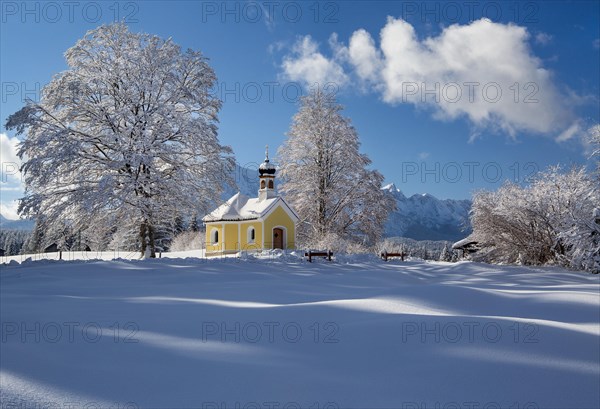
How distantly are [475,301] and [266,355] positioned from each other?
539 centimetres

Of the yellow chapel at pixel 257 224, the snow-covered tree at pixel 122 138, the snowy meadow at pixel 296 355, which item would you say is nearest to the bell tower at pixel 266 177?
the yellow chapel at pixel 257 224

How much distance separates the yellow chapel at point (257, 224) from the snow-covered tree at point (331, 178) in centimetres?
147

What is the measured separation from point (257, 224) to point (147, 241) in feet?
31.4

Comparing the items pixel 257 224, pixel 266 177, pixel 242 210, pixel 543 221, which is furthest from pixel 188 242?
pixel 543 221

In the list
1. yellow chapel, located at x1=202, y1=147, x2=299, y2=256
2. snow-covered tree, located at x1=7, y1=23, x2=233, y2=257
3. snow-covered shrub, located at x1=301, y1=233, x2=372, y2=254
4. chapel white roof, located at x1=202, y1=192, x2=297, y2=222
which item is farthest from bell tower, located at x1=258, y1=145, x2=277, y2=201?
snow-covered tree, located at x1=7, y1=23, x2=233, y2=257

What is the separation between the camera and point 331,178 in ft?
99.7

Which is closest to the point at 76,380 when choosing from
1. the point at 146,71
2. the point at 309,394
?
the point at 309,394

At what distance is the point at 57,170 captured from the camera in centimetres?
1772

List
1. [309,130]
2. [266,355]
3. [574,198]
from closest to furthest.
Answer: [266,355] → [574,198] → [309,130]

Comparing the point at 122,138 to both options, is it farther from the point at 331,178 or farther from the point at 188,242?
the point at 188,242

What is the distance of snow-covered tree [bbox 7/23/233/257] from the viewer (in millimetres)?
17375

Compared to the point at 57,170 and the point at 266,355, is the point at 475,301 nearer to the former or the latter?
the point at 266,355

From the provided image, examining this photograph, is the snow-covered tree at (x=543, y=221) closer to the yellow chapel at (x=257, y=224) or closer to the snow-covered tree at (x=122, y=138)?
the yellow chapel at (x=257, y=224)

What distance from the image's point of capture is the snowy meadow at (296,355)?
12.1 feet
